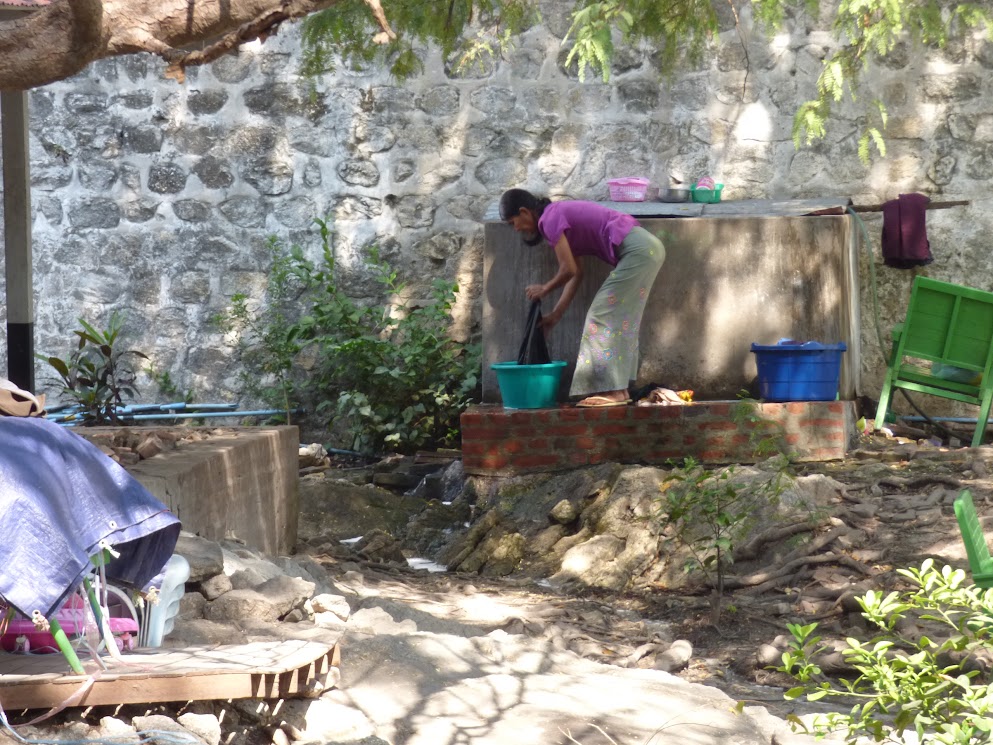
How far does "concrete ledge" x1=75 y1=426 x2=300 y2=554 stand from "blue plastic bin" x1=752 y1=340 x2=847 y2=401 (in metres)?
2.69

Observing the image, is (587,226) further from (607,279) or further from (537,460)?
(537,460)

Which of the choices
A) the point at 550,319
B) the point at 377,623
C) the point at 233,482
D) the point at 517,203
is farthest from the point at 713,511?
the point at 517,203

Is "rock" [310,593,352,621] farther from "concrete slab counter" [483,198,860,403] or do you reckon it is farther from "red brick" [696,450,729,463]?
"concrete slab counter" [483,198,860,403]

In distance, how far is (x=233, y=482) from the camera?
5.45m

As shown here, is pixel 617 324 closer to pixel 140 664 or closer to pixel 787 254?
pixel 787 254

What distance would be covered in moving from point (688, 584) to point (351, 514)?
2.14 m

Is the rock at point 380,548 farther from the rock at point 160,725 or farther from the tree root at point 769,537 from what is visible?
the rock at point 160,725

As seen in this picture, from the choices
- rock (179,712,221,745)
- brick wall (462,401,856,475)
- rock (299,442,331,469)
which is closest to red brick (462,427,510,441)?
brick wall (462,401,856,475)

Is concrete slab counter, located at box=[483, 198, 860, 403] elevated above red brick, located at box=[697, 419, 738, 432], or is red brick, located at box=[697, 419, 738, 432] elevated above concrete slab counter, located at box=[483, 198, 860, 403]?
concrete slab counter, located at box=[483, 198, 860, 403]

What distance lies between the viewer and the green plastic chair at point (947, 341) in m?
7.67

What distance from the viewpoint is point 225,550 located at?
182 inches

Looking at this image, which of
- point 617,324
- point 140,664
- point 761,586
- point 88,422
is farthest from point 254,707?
point 88,422

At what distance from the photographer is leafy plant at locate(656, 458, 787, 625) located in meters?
5.43

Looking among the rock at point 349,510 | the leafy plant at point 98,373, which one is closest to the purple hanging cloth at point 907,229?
the rock at point 349,510
